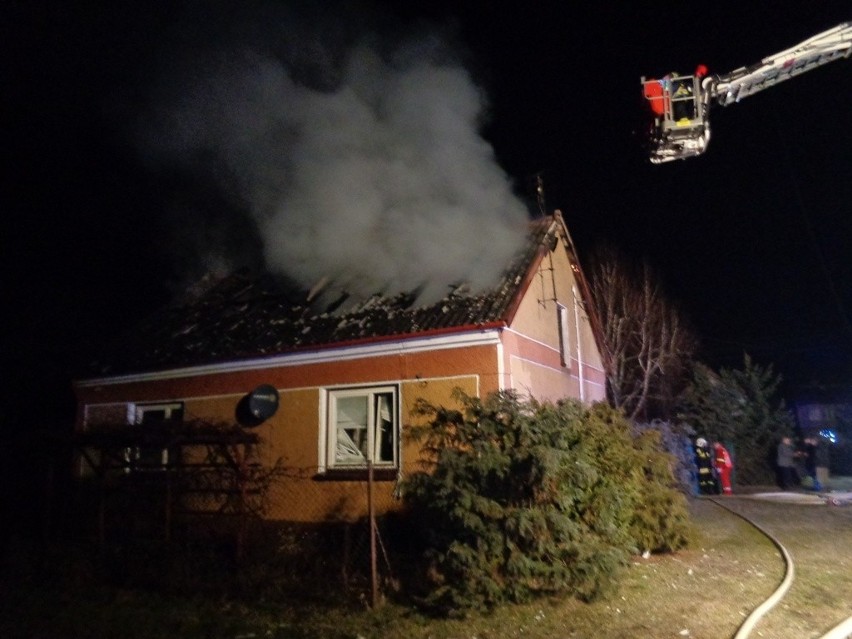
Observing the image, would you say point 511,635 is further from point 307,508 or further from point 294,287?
point 294,287

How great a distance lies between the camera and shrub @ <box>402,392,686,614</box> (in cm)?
555

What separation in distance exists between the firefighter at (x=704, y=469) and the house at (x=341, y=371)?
15.0ft

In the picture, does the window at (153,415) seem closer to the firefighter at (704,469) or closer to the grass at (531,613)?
the grass at (531,613)

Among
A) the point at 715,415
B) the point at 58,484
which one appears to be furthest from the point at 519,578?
the point at 715,415

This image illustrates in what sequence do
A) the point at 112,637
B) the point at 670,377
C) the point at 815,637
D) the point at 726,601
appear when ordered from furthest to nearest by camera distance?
the point at 670,377, the point at 726,601, the point at 112,637, the point at 815,637

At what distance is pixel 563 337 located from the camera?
11789 mm

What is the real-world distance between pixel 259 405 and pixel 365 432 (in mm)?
1724

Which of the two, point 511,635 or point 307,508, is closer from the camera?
point 511,635

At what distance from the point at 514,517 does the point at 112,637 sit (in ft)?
12.2

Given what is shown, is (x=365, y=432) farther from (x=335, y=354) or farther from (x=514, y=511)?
(x=514, y=511)

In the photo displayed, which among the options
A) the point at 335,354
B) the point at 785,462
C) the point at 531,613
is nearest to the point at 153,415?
the point at 335,354

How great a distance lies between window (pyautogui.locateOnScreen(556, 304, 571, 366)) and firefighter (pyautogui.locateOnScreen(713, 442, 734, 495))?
5720 mm

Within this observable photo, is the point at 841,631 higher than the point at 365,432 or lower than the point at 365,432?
lower

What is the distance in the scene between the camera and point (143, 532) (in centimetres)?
780
